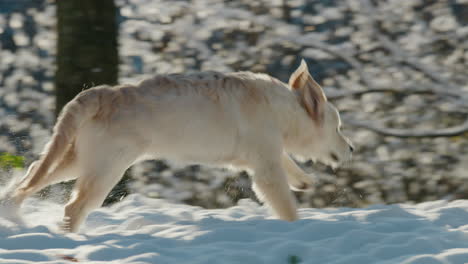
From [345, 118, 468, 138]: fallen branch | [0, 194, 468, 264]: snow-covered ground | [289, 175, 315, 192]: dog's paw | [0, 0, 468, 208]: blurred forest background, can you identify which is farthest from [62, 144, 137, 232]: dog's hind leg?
[345, 118, 468, 138]: fallen branch

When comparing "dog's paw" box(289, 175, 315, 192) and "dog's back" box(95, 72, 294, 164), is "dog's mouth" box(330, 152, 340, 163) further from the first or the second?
"dog's back" box(95, 72, 294, 164)

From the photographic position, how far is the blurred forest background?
388 inches

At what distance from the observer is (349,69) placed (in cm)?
1066

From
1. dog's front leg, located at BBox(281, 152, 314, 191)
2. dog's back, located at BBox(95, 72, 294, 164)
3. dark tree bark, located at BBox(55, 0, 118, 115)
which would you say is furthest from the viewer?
dark tree bark, located at BBox(55, 0, 118, 115)

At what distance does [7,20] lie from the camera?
39.9 ft

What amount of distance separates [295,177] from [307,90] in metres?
0.85

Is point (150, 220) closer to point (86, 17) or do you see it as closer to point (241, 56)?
point (86, 17)

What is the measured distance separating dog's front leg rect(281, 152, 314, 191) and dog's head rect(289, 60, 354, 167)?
0.51ft

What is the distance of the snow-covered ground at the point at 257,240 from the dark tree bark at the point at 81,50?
1.87m

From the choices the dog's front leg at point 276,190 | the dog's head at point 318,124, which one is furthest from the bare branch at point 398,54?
the dog's front leg at point 276,190

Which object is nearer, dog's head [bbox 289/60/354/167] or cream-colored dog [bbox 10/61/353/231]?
cream-colored dog [bbox 10/61/353/231]

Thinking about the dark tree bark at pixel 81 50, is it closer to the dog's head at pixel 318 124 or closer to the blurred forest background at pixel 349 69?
the dog's head at pixel 318 124

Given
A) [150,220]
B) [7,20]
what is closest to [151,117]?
[150,220]

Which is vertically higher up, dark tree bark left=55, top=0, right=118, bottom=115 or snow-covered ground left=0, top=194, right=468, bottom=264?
dark tree bark left=55, top=0, right=118, bottom=115
